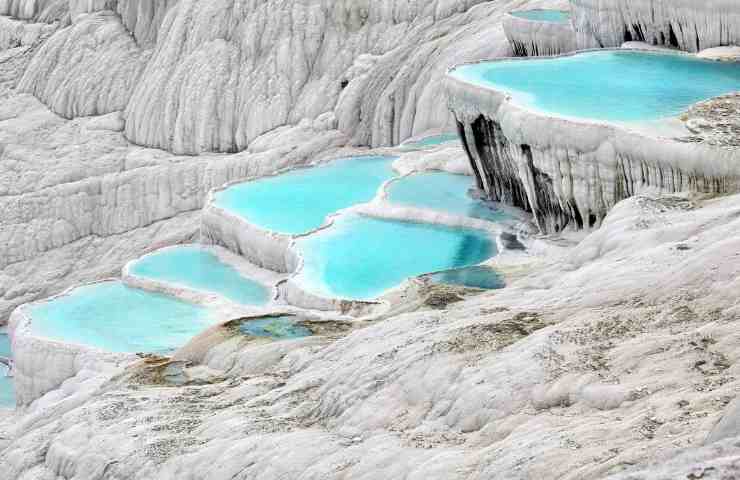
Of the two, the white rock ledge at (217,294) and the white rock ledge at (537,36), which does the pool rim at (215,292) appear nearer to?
the white rock ledge at (217,294)

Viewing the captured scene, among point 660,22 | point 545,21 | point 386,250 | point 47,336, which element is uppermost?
point 660,22

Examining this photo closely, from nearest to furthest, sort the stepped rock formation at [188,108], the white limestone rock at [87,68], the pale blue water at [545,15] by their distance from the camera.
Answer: the pale blue water at [545,15], the stepped rock formation at [188,108], the white limestone rock at [87,68]

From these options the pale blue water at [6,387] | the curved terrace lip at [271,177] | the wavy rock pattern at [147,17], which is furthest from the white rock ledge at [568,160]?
the wavy rock pattern at [147,17]

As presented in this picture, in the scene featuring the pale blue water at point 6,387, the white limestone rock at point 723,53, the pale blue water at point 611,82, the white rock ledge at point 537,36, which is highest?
the white limestone rock at point 723,53

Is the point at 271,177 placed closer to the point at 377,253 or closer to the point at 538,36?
the point at 538,36

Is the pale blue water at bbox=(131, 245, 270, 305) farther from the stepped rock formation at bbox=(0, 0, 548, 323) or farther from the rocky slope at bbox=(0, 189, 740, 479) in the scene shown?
the stepped rock formation at bbox=(0, 0, 548, 323)

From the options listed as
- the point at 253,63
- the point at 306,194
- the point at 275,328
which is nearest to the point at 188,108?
the point at 253,63
